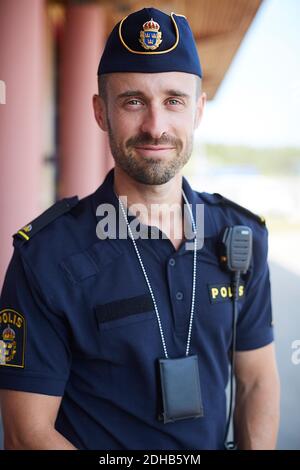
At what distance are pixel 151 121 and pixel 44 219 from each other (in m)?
0.28

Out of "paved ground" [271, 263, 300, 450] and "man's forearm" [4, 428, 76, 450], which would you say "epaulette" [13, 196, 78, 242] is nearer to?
"man's forearm" [4, 428, 76, 450]

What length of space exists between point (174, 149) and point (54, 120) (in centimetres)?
401

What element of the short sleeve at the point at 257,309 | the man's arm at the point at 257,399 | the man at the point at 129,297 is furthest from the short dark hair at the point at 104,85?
the man's arm at the point at 257,399

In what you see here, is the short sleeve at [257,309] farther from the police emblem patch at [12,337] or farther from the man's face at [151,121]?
the police emblem patch at [12,337]

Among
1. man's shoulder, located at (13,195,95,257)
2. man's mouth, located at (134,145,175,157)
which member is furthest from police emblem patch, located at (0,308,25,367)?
man's mouth, located at (134,145,175,157)

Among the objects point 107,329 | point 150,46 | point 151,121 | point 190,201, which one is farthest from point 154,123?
point 107,329

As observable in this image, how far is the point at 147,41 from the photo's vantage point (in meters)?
0.87

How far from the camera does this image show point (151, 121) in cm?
86

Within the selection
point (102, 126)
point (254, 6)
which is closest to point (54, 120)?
point (254, 6)
